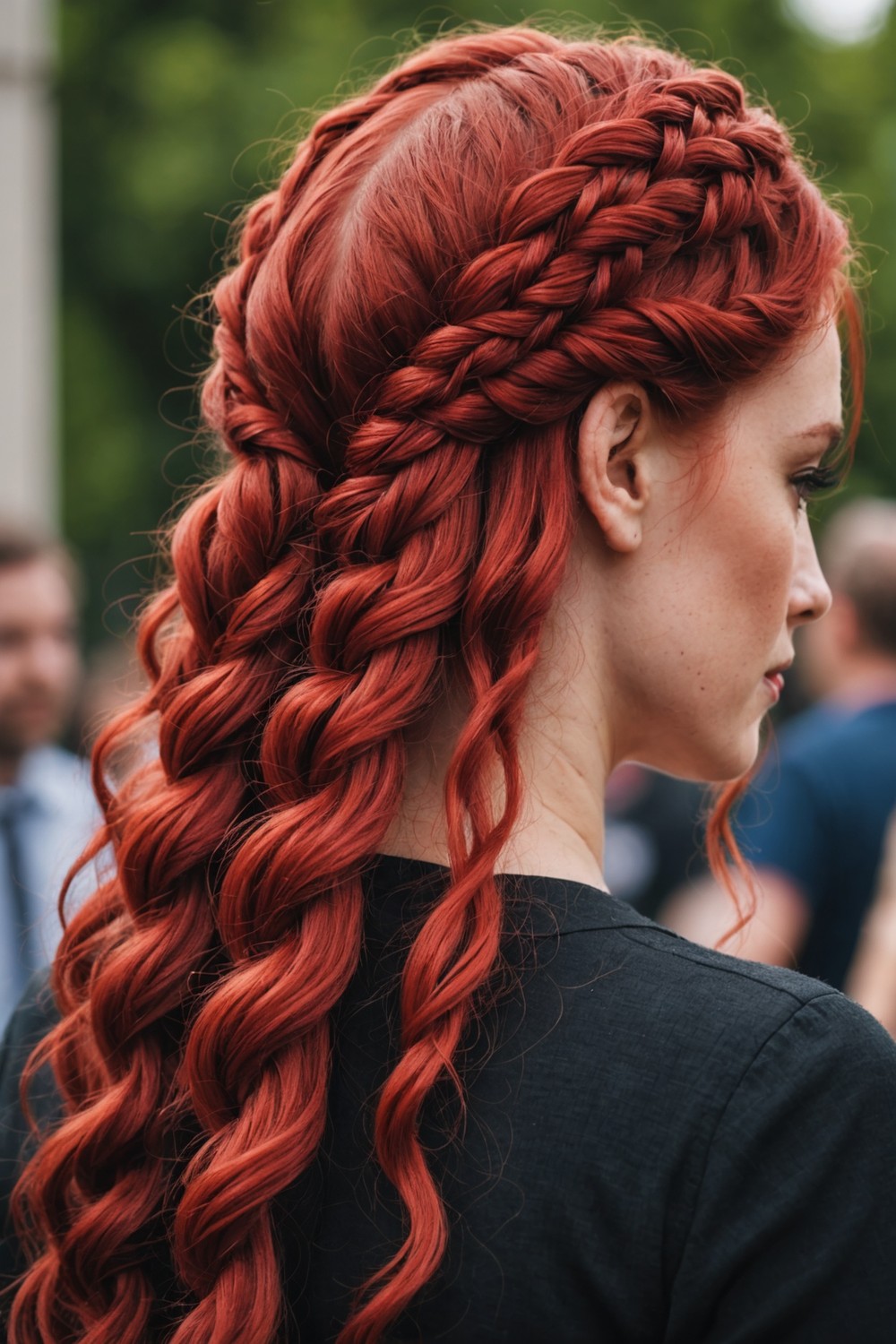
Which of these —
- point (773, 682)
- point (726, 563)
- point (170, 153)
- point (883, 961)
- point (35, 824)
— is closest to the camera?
point (726, 563)

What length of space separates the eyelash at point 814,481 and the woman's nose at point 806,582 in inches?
1.0

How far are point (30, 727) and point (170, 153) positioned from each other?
11148 millimetres

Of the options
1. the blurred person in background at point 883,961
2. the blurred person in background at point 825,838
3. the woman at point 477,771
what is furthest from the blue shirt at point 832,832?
the woman at point 477,771

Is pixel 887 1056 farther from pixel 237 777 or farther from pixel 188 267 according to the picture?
pixel 188 267

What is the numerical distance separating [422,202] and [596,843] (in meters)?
0.63

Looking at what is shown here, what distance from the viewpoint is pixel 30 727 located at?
14.5 ft

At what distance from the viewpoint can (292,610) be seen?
54.2 inches

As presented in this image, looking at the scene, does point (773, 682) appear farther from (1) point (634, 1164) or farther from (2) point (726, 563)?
(1) point (634, 1164)

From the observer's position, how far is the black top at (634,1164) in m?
1.15

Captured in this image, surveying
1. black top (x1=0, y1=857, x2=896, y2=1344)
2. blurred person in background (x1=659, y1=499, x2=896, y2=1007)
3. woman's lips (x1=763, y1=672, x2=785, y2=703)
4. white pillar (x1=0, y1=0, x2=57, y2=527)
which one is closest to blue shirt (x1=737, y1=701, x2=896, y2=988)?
blurred person in background (x1=659, y1=499, x2=896, y2=1007)

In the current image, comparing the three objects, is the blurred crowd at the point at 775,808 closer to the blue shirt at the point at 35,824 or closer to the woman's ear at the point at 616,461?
the blue shirt at the point at 35,824

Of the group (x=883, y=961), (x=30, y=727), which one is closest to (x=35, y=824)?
(x=30, y=727)

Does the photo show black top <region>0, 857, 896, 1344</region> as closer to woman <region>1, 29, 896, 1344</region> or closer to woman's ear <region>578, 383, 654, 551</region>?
woman <region>1, 29, 896, 1344</region>

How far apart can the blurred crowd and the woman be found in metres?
1.91
